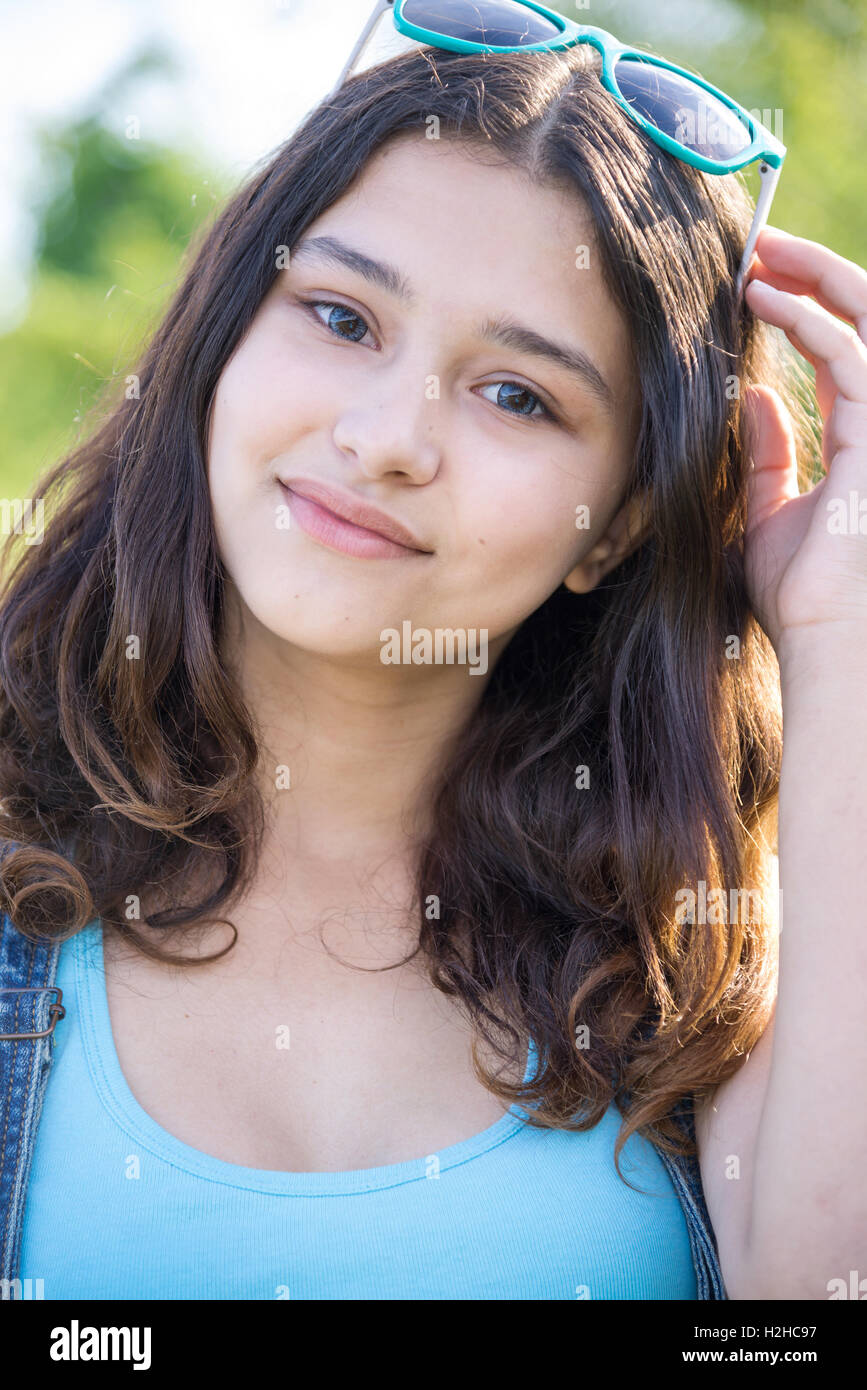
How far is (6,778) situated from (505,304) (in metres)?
1.12

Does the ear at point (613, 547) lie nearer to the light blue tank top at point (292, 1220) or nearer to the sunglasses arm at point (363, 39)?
the sunglasses arm at point (363, 39)

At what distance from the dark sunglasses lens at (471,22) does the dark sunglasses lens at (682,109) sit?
0.51 feet

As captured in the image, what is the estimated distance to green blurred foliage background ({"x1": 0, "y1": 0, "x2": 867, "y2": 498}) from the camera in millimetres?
9617

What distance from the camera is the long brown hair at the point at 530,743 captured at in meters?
2.05

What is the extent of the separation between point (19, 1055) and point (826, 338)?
69.1 inches

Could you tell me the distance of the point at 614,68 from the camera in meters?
2.15

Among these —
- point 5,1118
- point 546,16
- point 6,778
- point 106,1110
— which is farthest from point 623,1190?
point 546,16

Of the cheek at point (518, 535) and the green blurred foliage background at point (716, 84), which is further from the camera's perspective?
the green blurred foliage background at point (716, 84)

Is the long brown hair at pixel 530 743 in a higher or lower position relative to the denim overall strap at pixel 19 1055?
higher

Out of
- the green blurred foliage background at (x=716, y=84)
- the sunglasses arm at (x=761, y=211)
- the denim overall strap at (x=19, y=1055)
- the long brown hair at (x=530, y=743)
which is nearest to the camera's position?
the denim overall strap at (x=19, y=1055)

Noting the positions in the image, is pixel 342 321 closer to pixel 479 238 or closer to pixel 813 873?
pixel 479 238

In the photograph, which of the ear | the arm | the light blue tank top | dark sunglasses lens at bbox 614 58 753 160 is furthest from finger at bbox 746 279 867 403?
the light blue tank top

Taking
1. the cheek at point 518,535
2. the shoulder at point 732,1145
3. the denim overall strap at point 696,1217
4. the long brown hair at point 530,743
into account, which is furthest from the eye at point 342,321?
the denim overall strap at point 696,1217

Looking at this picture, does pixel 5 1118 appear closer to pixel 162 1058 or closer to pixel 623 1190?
pixel 162 1058
